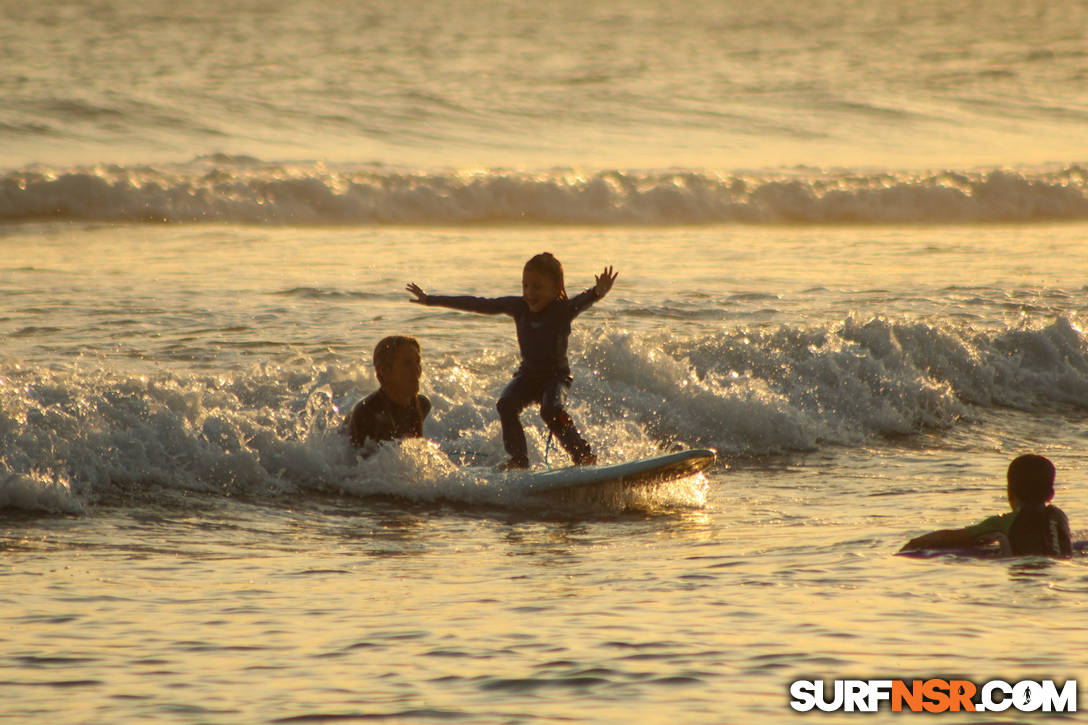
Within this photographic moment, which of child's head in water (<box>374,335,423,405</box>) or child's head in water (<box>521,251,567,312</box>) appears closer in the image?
child's head in water (<box>521,251,567,312</box>)

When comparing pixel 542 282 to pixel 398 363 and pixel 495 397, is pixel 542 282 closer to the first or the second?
pixel 398 363

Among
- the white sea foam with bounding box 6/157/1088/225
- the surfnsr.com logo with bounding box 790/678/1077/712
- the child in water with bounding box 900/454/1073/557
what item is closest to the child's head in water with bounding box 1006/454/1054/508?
the child in water with bounding box 900/454/1073/557

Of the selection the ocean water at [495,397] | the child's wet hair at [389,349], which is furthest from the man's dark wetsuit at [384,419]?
the child's wet hair at [389,349]

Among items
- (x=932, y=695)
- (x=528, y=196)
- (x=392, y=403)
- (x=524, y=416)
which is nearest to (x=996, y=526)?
(x=932, y=695)

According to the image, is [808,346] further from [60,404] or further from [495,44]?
[495,44]

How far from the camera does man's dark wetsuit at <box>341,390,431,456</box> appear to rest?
372 inches

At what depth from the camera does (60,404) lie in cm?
966

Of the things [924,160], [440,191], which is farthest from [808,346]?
[924,160]

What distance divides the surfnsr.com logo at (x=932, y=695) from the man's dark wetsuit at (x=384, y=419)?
4803mm

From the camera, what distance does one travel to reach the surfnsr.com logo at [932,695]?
4.73 m

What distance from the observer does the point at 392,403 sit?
9.46 metres

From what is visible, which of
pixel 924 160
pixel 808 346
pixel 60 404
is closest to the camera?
pixel 60 404

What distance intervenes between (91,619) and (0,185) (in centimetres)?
1851

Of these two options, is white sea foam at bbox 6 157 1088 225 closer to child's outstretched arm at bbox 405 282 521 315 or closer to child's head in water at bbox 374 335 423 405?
child's head in water at bbox 374 335 423 405
